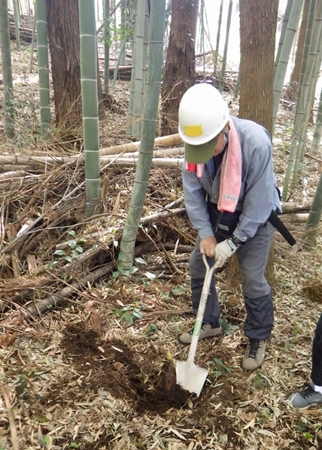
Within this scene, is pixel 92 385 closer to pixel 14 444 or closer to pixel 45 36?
pixel 14 444

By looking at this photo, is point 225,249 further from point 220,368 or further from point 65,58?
point 65,58

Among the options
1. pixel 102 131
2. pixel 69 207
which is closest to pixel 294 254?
pixel 69 207

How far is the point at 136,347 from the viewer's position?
239cm

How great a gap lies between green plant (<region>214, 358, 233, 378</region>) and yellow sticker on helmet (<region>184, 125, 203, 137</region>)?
1459mm

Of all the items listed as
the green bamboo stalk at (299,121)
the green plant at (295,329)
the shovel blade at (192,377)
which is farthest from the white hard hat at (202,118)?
the green bamboo stalk at (299,121)

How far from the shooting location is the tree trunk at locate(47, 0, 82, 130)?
176 inches

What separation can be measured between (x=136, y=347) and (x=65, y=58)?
3975 mm

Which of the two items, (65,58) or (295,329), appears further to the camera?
(65,58)

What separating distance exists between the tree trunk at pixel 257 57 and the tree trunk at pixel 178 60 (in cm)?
240

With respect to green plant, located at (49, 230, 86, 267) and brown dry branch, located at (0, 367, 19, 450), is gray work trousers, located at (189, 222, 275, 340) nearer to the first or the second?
green plant, located at (49, 230, 86, 267)

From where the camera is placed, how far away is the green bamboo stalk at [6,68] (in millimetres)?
4389

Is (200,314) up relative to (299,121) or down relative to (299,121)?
down

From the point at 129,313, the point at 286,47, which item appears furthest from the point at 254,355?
the point at 286,47

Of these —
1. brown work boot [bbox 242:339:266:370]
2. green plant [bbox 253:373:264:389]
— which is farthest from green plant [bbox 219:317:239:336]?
green plant [bbox 253:373:264:389]
